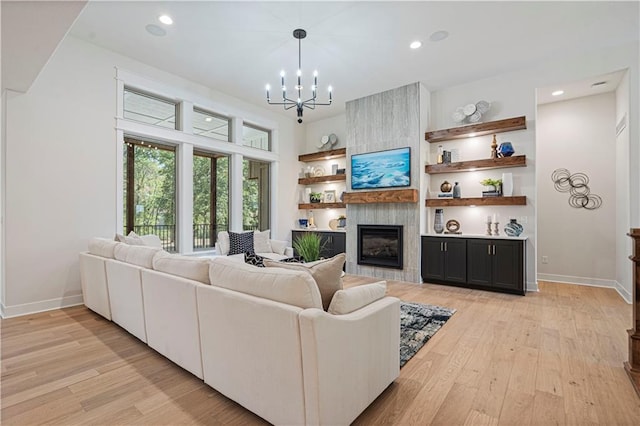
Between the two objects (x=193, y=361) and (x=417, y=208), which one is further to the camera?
(x=417, y=208)

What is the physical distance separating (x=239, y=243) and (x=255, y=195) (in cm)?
158

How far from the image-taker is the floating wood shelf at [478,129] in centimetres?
470

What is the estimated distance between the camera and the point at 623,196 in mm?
4336

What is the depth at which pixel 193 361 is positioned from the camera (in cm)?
210

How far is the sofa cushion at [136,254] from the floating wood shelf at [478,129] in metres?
4.79

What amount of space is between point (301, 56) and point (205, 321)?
12.9ft

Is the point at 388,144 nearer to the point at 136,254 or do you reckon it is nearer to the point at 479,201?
the point at 479,201

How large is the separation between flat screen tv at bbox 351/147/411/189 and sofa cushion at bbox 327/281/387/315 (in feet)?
12.6

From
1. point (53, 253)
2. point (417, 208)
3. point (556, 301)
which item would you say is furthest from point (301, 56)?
point (556, 301)

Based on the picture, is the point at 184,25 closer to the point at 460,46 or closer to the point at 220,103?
the point at 220,103

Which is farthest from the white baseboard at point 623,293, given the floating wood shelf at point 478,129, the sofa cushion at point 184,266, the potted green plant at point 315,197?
the potted green plant at point 315,197

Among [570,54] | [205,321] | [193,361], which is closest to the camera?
[205,321]

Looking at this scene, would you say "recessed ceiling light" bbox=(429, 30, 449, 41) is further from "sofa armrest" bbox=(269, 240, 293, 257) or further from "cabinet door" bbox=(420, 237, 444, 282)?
"sofa armrest" bbox=(269, 240, 293, 257)

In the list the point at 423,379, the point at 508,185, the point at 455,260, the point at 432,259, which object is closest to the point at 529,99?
the point at 508,185
